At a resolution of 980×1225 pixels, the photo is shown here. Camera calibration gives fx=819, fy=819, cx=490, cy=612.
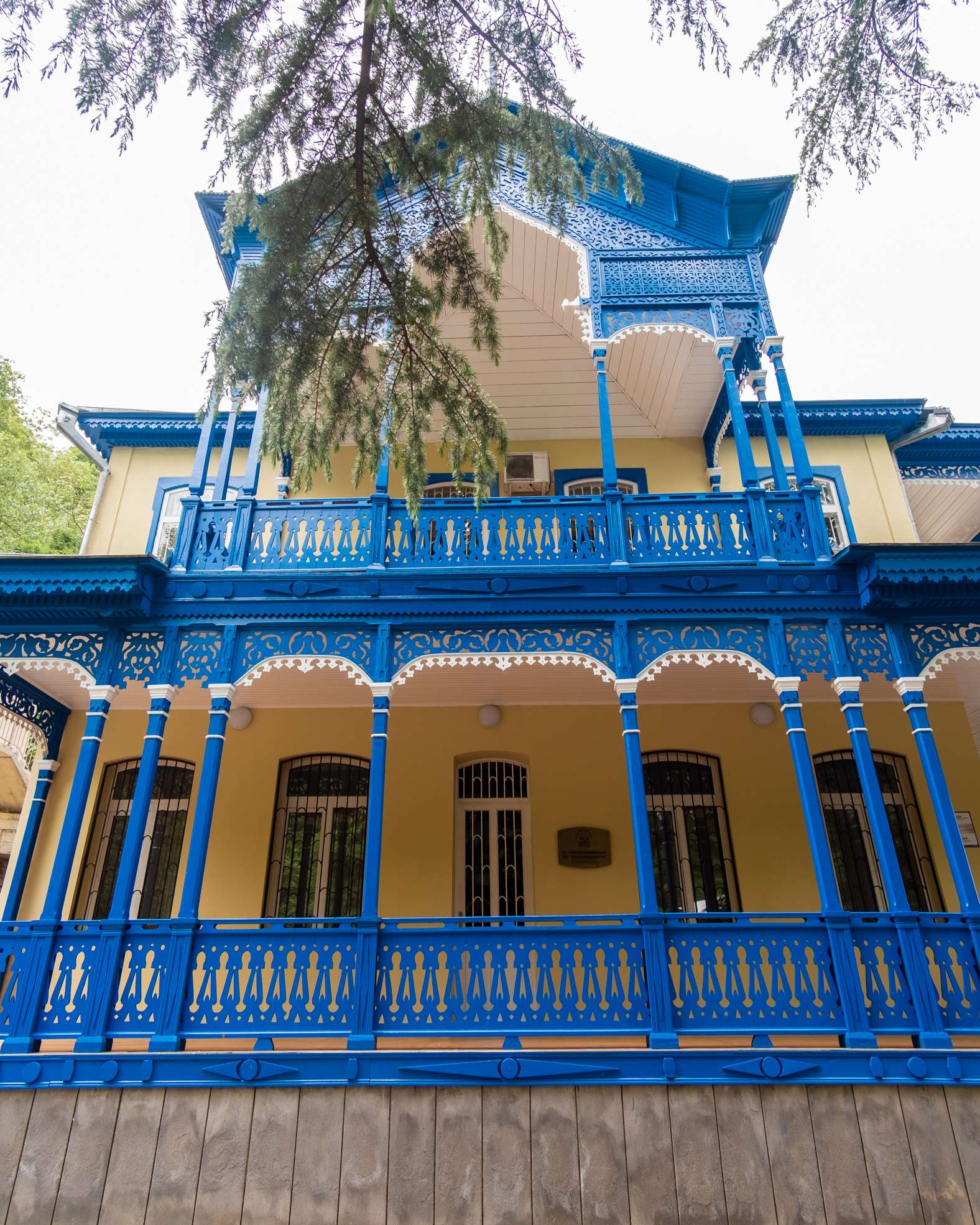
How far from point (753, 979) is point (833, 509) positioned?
6939 mm

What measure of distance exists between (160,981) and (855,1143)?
17.7 ft

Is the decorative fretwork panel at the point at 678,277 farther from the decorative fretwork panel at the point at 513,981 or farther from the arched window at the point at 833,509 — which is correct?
the decorative fretwork panel at the point at 513,981

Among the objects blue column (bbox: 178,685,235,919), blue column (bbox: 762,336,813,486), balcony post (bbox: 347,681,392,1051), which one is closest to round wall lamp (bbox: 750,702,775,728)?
blue column (bbox: 762,336,813,486)

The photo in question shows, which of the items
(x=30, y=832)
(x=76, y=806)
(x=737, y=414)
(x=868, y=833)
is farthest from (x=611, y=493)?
(x=30, y=832)

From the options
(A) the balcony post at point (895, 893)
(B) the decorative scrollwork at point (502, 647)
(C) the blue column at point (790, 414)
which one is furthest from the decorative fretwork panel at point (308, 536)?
(A) the balcony post at point (895, 893)

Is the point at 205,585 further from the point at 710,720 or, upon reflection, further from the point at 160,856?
the point at 710,720

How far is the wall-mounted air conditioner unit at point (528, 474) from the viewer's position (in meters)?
11.1

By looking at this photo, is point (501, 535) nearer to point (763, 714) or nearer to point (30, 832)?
point (763, 714)

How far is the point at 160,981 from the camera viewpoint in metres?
6.60

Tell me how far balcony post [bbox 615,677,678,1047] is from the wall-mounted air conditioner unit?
4.41 m

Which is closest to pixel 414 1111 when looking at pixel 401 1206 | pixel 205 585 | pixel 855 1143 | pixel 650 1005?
pixel 401 1206

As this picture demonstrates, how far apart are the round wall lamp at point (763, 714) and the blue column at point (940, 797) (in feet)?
7.25

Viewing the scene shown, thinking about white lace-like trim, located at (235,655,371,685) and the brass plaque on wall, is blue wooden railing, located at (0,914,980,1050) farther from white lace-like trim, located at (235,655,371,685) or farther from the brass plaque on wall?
the brass plaque on wall

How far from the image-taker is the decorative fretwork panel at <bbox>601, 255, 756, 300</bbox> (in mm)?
9492
